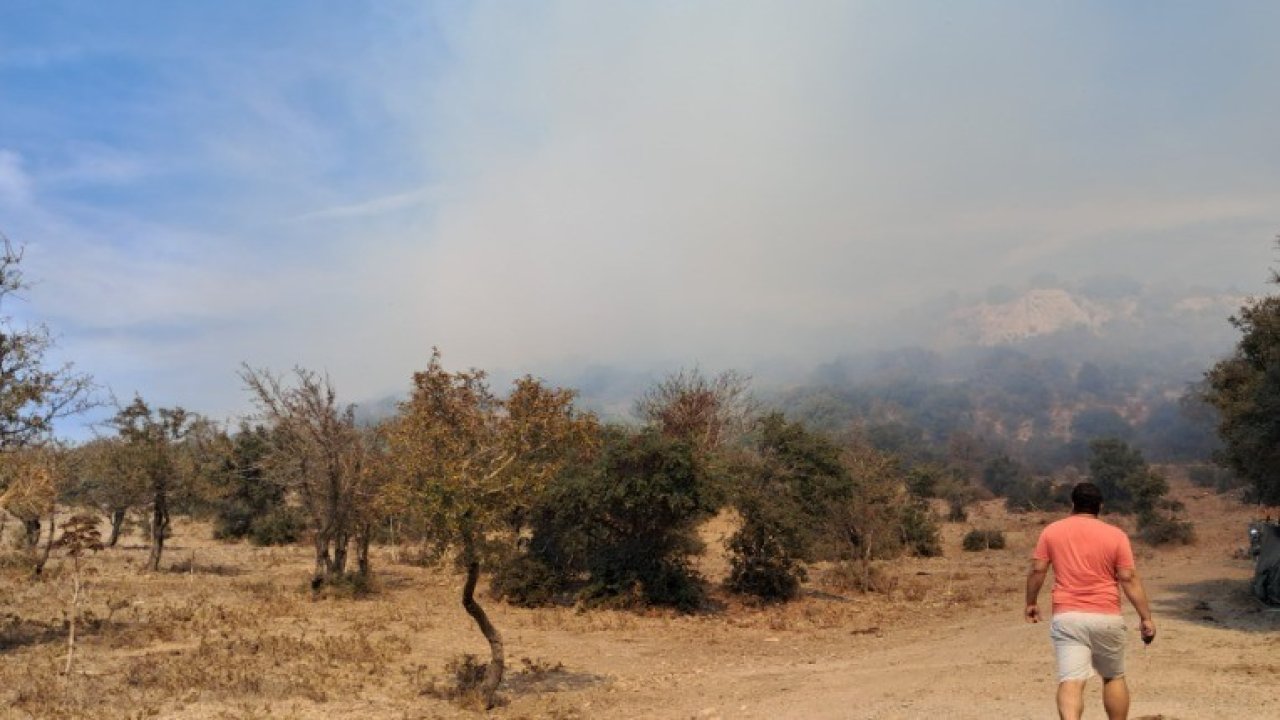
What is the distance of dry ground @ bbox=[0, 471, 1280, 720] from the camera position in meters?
11.2

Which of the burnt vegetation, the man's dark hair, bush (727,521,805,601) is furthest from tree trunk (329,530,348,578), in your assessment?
the man's dark hair

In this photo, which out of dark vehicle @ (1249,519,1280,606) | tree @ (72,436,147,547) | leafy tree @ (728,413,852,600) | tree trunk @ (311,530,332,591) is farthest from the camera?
tree @ (72,436,147,547)

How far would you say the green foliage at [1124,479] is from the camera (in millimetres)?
42688

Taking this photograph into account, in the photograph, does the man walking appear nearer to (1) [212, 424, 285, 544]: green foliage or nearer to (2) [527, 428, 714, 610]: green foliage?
(2) [527, 428, 714, 610]: green foliage

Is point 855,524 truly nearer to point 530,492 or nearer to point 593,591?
point 593,591

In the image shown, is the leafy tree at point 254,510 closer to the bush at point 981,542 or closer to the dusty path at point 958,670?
the dusty path at point 958,670

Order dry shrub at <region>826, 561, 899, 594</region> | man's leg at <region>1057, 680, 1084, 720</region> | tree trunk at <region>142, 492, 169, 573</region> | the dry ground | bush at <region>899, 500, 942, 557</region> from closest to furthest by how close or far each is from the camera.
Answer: man's leg at <region>1057, 680, 1084, 720</region>, the dry ground, dry shrub at <region>826, 561, 899, 594</region>, tree trunk at <region>142, 492, 169, 573</region>, bush at <region>899, 500, 942, 557</region>

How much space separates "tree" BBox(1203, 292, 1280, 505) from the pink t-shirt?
36.4 feet

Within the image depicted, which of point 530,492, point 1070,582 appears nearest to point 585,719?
point 530,492

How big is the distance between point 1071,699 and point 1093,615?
2.30 feet

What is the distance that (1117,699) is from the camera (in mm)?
7090

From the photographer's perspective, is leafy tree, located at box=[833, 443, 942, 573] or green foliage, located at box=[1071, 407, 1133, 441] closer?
leafy tree, located at box=[833, 443, 942, 573]

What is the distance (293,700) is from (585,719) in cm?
409

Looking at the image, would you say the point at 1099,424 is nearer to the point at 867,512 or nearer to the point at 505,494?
the point at 867,512
